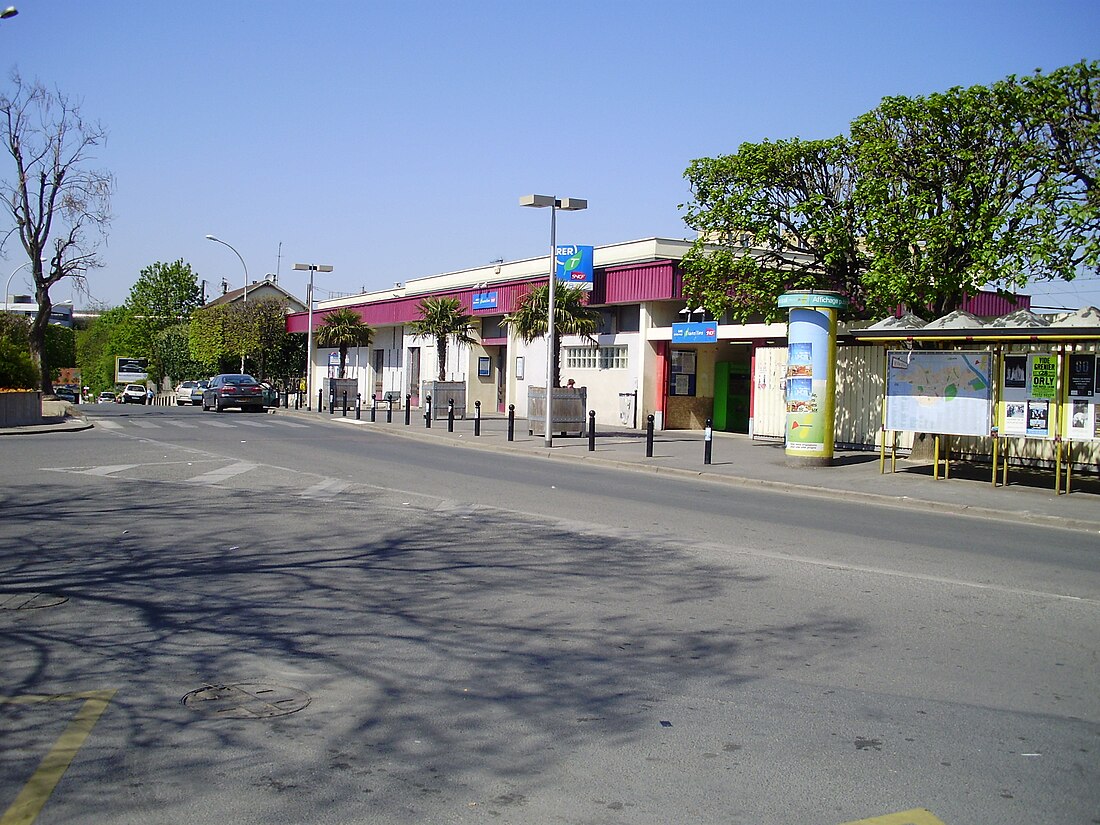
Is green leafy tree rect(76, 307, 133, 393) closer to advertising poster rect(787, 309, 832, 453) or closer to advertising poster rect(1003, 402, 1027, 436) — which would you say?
advertising poster rect(787, 309, 832, 453)

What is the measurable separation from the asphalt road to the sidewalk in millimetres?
2539

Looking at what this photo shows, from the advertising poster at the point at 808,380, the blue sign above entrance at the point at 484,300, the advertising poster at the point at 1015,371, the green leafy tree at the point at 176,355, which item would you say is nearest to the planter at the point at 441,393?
the blue sign above entrance at the point at 484,300

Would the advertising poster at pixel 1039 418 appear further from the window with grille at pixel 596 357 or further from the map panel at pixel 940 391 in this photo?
the window with grille at pixel 596 357

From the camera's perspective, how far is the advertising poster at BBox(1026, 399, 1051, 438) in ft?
56.4

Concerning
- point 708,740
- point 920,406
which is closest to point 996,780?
point 708,740

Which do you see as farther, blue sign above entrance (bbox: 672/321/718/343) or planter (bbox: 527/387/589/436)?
blue sign above entrance (bbox: 672/321/718/343)

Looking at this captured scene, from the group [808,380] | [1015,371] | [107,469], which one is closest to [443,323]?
[808,380]

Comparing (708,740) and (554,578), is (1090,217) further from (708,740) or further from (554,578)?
(708,740)

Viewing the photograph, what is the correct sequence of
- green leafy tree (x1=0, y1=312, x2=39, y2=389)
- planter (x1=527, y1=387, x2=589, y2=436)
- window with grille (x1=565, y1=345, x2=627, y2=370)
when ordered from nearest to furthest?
planter (x1=527, y1=387, x2=589, y2=436) → green leafy tree (x1=0, y1=312, x2=39, y2=389) → window with grille (x1=565, y1=345, x2=627, y2=370)

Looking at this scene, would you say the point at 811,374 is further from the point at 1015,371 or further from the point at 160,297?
the point at 160,297

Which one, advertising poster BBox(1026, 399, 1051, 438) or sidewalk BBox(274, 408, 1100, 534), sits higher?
advertising poster BBox(1026, 399, 1051, 438)

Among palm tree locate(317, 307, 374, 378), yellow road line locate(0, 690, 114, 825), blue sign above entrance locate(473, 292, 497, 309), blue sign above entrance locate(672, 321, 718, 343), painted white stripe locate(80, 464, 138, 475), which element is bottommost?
yellow road line locate(0, 690, 114, 825)

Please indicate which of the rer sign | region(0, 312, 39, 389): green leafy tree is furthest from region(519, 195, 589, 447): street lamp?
region(0, 312, 39, 389): green leafy tree

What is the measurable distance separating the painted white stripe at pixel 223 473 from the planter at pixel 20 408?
563 inches
